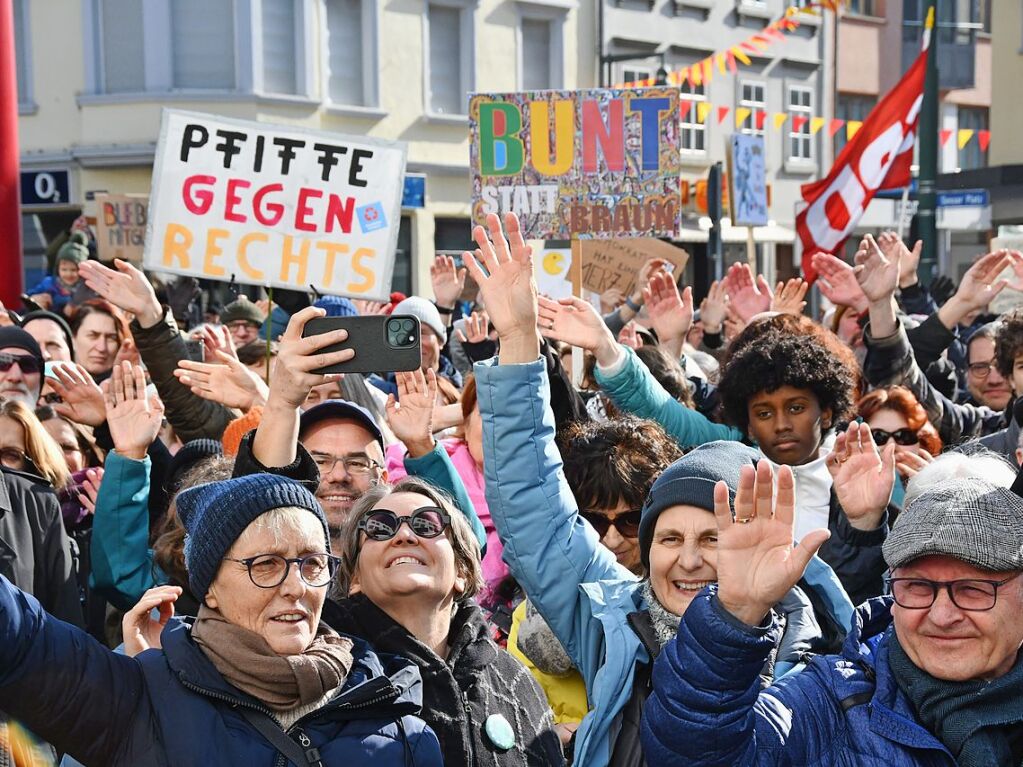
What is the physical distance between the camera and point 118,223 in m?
13.8

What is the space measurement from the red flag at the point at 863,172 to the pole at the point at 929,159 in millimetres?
1389

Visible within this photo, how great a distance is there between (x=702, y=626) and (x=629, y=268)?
26.4 feet

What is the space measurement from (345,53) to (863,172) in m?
Result: 12.8

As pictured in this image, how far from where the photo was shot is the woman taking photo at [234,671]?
277cm

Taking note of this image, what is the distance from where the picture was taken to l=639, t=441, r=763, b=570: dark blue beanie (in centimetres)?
334

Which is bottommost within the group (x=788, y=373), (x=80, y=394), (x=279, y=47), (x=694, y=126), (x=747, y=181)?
(x=80, y=394)

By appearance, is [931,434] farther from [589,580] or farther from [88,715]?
[88,715]

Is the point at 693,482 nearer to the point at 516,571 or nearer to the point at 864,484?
the point at 516,571

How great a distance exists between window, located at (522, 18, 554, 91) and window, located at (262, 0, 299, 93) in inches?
173

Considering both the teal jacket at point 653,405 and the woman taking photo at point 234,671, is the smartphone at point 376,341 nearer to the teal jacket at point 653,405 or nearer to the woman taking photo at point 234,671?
Answer: the woman taking photo at point 234,671

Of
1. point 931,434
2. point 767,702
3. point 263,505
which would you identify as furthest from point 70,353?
point 767,702

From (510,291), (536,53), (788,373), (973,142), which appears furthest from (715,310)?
(973,142)

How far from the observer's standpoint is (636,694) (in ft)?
10.3

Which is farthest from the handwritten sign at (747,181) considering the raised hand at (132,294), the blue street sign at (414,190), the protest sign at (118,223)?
the raised hand at (132,294)
